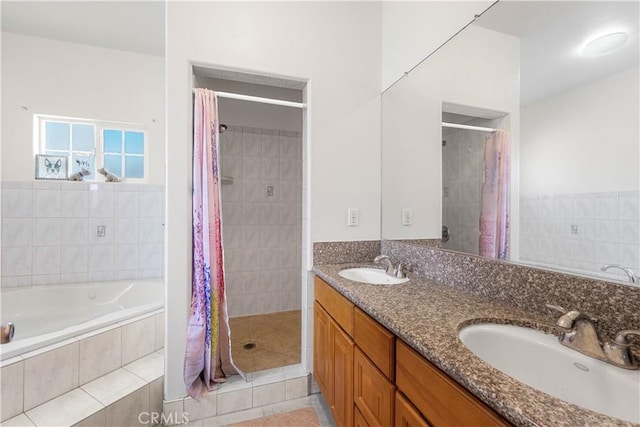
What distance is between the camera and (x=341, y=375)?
1302mm

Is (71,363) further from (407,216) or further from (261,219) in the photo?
(407,216)

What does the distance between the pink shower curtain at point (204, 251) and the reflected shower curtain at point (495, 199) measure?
4.68ft

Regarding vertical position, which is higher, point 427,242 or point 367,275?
point 427,242

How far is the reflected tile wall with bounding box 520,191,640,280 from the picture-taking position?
2.42 ft

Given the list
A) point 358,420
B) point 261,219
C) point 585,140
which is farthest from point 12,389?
point 585,140

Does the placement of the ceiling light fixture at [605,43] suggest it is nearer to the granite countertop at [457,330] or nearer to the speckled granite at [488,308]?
the speckled granite at [488,308]

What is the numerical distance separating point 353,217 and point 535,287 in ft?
3.55

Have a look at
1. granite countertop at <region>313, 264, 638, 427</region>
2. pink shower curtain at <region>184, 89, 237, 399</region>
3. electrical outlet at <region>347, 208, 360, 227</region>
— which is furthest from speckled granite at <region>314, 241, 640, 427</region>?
pink shower curtain at <region>184, 89, 237, 399</region>

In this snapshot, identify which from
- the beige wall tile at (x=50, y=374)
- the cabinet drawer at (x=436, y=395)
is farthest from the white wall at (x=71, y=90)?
the cabinet drawer at (x=436, y=395)

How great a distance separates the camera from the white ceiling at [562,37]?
755 mm

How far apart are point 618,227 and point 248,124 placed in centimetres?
288

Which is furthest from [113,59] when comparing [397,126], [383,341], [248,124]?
[383,341]

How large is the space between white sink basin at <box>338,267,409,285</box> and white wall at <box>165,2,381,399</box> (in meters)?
0.26

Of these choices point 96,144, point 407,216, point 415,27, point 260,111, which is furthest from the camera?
point 260,111
